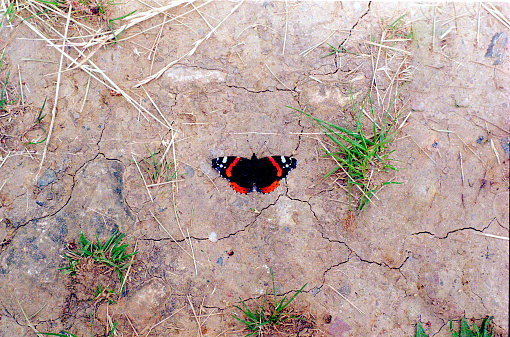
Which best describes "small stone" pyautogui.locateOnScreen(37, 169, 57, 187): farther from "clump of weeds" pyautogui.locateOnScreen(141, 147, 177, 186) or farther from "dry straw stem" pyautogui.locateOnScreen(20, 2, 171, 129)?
"dry straw stem" pyautogui.locateOnScreen(20, 2, 171, 129)

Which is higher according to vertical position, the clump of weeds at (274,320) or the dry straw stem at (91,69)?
the dry straw stem at (91,69)

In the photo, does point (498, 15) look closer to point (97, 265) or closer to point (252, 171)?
point (252, 171)

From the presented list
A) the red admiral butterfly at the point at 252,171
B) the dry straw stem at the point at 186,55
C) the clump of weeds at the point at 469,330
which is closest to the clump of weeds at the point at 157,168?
the red admiral butterfly at the point at 252,171

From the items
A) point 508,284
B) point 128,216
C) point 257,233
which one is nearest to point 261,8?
point 257,233

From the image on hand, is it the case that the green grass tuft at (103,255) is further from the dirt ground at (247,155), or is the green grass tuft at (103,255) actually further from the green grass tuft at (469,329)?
the green grass tuft at (469,329)

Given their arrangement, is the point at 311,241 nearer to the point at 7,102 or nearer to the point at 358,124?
the point at 358,124
